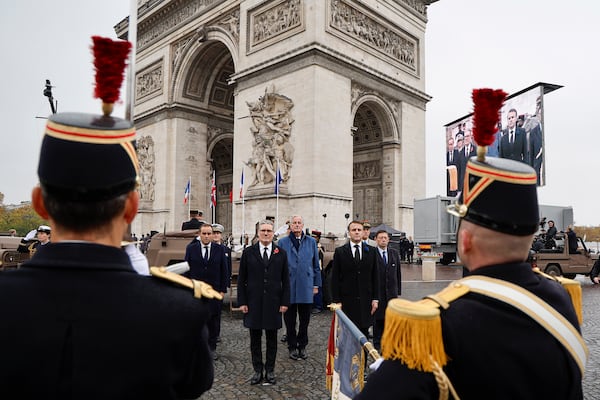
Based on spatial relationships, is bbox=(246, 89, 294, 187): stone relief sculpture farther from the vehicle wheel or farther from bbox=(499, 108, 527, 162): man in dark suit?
the vehicle wheel

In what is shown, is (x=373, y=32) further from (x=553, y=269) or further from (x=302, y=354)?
(x=302, y=354)

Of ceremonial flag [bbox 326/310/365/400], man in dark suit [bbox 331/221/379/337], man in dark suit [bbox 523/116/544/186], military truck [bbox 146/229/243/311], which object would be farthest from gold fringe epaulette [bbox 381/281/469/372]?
man in dark suit [bbox 523/116/544/186]

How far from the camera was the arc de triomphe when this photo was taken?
18.3 m

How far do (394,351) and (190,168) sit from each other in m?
25.4

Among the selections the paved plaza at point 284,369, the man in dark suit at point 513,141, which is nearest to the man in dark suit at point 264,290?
the paved plaza at point 284,369

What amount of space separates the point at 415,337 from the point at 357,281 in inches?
178

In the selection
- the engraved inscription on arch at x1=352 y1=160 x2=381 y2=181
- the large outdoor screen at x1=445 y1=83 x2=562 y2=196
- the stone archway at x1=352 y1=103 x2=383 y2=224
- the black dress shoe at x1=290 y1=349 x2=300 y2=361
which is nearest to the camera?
the black dress shoe at x1=290 y1=349 x2=300 y2=361

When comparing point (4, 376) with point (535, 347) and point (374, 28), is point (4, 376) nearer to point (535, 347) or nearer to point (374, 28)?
point (535, 347)

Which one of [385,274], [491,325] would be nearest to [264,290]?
[385,274]

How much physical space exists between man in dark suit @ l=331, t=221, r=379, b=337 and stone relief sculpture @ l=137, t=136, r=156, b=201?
2246 cm

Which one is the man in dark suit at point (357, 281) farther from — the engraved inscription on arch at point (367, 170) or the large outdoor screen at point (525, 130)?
the engraved inscription on arch at point (367, 170)

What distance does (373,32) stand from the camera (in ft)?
69.1

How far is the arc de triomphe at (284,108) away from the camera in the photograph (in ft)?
60.2

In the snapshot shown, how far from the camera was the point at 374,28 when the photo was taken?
21.1m
